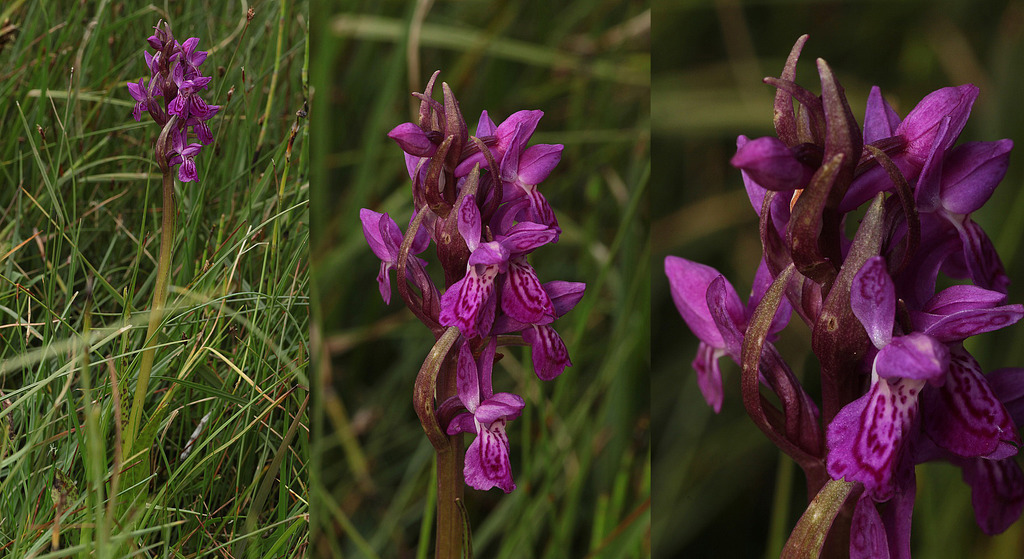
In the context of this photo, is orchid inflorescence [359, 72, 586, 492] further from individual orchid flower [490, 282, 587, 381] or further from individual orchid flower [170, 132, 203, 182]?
individual orchid flower [170, 132, 203, 182]

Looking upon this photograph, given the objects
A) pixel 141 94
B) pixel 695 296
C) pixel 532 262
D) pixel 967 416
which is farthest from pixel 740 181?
pixel 141 94

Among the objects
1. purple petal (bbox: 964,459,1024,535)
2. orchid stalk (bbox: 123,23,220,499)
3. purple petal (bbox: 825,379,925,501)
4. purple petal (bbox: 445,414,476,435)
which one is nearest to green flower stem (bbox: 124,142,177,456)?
orchid stalk (bbox: 123,23,220,499)

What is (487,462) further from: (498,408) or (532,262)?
(532,262)

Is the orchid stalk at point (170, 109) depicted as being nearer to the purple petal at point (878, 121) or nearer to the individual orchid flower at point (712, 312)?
the individual orchid flower at point (712, 312)

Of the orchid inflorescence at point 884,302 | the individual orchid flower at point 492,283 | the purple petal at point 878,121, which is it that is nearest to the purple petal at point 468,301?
the individual orchid flower at point 492,283

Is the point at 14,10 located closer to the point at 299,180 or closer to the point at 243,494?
the point at 299,180

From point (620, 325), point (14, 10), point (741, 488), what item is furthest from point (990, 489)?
point (14, 10)

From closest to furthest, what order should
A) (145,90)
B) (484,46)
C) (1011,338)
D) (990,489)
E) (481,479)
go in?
(990,489) → (481,479) → (145,90) → (1011,338) → (484,46)
